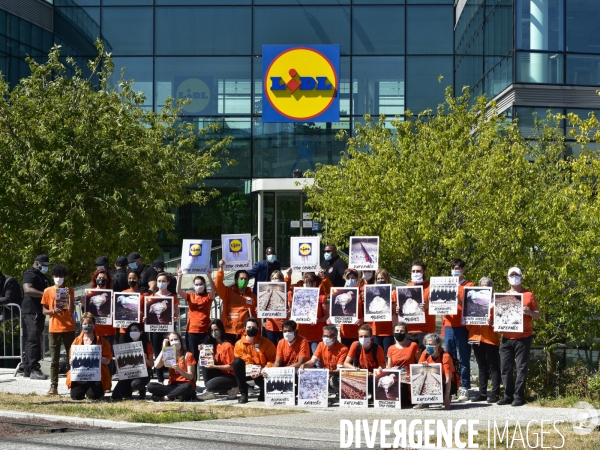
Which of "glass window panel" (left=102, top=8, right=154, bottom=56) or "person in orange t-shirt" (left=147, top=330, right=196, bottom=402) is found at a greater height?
"glass window panel" (left=102, top=8, right=154, bottom=56)

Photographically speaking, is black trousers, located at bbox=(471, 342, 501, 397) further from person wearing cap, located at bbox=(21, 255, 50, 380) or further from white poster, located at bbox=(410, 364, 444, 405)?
person wearing cap, located at bbox=(21, 255, 50, 380)

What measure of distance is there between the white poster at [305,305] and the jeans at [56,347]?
3.50 metres

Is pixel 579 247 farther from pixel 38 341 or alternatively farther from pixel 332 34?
pixel 332 34

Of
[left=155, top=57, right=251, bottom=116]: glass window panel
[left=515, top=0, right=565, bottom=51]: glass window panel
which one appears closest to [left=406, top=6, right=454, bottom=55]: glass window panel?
[left=155, top=57, right=251, bottom=116]: glass window panel

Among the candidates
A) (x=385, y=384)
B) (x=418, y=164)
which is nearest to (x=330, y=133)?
(x=418, y=164)

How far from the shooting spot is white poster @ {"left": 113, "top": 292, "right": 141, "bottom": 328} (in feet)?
52.1

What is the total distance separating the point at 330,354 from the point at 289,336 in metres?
0.66

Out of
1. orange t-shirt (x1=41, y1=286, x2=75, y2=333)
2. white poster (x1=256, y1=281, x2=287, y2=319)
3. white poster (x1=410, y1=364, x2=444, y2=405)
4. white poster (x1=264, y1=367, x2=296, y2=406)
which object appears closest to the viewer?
white poster (x1=410, y1=364, x2=444, y2=405)

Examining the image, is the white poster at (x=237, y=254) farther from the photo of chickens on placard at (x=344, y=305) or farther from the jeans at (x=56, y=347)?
the jeans at (x=56, y=347)

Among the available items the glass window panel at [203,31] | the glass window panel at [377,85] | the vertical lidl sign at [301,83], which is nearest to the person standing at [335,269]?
the vertical lidl sign at [301,83]

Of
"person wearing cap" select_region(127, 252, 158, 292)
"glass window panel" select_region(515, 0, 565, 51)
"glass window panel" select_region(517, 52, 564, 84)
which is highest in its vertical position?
"glass window panel" select_region(515, 0, 565, 51)

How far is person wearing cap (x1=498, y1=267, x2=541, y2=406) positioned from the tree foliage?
2.12 metres

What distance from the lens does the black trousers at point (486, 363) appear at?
15234 mm

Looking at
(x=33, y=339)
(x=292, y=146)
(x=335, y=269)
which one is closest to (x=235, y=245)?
(x=335, y=269)
